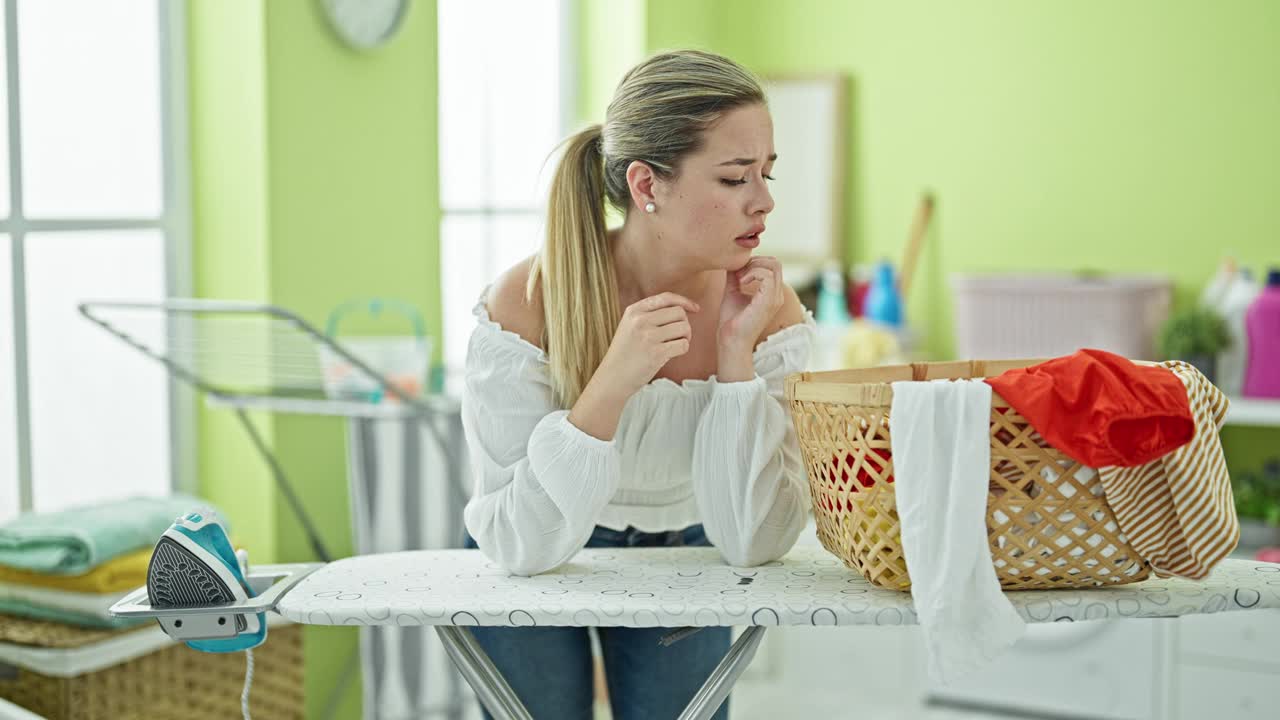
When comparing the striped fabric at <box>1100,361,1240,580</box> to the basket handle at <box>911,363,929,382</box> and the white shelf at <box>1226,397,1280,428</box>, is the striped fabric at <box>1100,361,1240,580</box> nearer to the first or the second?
the basket handle at <box>911,363,929,382</box>

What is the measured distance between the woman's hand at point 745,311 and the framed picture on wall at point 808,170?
6.75ft

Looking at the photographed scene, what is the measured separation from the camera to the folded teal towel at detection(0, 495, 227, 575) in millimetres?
1999

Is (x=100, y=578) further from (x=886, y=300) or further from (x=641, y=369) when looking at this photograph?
(x=886, y=300)

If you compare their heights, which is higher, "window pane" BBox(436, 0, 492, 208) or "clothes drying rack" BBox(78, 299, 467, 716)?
"window pane" BBox(436, 0, 492, 208)

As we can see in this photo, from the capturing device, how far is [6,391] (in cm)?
219

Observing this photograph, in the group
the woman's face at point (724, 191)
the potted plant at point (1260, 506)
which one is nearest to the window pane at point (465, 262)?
the woman's face at point (724, 191)

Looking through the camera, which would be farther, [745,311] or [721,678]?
[745,311]

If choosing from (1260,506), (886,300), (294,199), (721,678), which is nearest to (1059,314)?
(886,300)

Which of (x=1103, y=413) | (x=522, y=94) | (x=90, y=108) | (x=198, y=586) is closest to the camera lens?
(x=1103, y=413)

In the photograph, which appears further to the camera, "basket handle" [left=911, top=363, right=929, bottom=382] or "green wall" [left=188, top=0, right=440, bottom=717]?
"green wall" [left=188, top=0, right=440, bottom=717]

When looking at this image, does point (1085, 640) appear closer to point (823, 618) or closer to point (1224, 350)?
point (1224, 350)

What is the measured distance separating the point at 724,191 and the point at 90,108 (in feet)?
4.48

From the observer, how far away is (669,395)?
1630 mm

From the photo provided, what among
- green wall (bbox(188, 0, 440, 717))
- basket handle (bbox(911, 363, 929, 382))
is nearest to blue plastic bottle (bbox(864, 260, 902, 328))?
green wall (bbox(188, 0, 440, 717))
